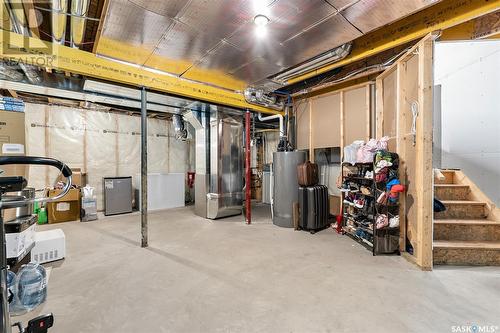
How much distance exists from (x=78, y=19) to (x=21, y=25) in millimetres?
645

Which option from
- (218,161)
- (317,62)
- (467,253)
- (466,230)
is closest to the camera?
(467,253)

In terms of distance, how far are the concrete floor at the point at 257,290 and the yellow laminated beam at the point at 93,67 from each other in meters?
2.32

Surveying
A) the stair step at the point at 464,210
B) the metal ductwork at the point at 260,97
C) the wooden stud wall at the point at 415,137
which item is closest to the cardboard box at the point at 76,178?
the metal ductwork at the point at 260,97

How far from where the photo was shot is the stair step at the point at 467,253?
2539 millimetres

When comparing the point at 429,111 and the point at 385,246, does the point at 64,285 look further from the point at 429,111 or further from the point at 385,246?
the point at 429,111

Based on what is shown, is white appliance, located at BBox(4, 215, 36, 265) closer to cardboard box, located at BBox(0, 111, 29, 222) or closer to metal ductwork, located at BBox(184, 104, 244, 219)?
cardboard box, located at BBox(0, 111, 29, 222)

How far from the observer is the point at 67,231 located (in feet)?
13.1

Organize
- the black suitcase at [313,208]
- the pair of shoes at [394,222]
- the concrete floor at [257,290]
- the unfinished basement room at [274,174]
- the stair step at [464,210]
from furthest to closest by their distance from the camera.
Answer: the black suitcase at [313,208], the stair step at [464,210], the pair of shoes at [394,222], the unfinished basement room at [274,174], the concrete floor at [257,290]

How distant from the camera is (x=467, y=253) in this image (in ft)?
8.48

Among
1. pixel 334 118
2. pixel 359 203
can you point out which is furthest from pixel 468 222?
pixel 334 118

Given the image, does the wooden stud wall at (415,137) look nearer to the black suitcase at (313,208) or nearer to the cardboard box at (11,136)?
the black suitcase at (313,208)

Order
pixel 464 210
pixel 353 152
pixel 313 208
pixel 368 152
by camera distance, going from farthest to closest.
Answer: pixel 313 208 < pixel 353 152 < pixel 368 152 < pixel 464 210

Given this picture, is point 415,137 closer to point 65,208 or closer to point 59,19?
point 59,19

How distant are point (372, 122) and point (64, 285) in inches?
186
